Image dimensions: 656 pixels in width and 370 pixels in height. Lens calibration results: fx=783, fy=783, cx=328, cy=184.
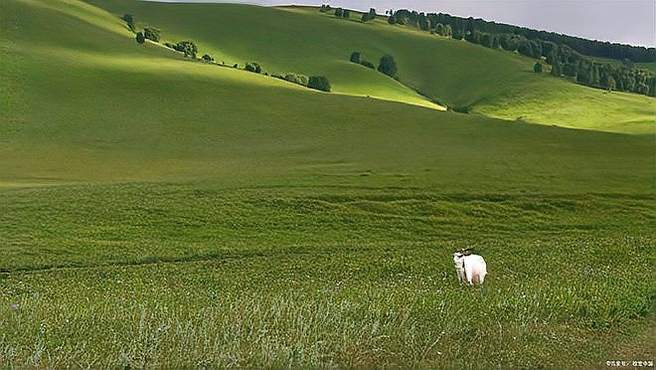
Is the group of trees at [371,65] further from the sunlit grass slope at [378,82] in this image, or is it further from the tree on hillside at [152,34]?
the tree on hillside at [152,34]

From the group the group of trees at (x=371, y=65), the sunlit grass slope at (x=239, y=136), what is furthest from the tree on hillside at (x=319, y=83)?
the group of trees at (x=371, y=65)

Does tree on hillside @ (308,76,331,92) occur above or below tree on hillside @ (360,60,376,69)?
below

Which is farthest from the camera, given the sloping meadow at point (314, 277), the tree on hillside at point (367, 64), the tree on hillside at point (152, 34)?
the tree on hillside at point (367, 64)

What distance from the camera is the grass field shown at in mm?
11977

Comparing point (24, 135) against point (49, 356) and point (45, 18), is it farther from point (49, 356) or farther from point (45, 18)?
point (49, 356)

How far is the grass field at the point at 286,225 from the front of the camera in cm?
1198

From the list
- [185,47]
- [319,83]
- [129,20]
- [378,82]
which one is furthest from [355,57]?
[129,20]

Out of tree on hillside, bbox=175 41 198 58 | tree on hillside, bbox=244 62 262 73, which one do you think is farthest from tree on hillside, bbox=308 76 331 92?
tree on hillside, bbox=175 41 198 58

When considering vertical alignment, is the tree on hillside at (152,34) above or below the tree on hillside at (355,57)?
above

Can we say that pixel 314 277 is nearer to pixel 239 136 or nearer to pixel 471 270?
pixel 471 270

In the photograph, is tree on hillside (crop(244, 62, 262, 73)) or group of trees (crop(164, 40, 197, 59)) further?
group of trees (crop(164, 40, 197, 59))

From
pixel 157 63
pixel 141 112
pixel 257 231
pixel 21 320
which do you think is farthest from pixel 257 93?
pixel 21 320

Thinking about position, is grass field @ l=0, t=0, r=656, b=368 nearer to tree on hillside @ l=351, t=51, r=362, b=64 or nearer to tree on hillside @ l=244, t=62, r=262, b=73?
tree on hillside @ l=244, t=62, r=262, b=73

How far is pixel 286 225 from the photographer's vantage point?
125ft
